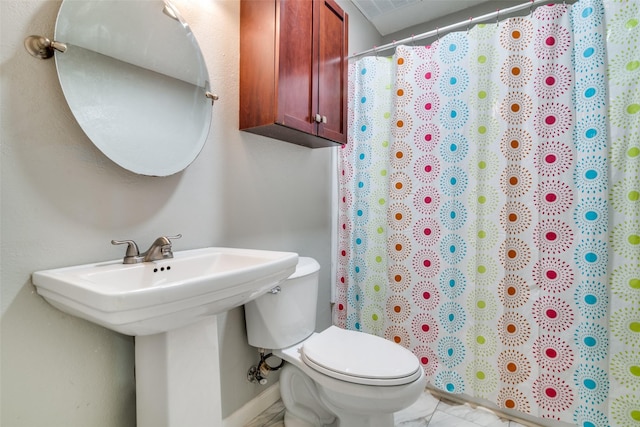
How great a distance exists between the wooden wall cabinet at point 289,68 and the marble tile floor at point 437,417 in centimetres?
131

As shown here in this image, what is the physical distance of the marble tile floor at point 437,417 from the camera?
1283 millimetres

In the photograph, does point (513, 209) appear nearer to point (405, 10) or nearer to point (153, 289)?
point (153, 289)

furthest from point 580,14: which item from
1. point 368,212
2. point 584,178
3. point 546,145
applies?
point 368,212

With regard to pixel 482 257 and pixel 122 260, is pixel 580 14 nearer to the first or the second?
pixel 482 257

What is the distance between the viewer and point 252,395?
4.18 ft

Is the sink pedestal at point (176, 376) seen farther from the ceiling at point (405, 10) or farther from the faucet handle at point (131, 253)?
the ceiling at point (405, 10)

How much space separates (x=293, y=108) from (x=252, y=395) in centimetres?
129

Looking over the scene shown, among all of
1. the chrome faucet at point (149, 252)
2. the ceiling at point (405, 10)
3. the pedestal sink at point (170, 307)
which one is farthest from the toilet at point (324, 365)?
the ceiling at point (405, 10)

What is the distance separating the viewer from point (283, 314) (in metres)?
1.16

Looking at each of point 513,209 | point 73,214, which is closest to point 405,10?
point 513,209

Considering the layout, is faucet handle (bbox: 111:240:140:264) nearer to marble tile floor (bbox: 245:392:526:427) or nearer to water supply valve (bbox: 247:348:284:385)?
water supply valve (bbox: 247:348:284:385)

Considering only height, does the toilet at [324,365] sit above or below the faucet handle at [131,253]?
below

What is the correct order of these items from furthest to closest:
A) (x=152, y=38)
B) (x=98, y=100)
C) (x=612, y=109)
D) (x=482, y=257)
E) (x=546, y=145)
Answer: (x=482, y=257) → (x=546, y=145) → (x=612, y=109) → (x=152, y=38) → (x=98, y=100)

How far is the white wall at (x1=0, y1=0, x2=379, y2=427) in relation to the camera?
2.21 ft
